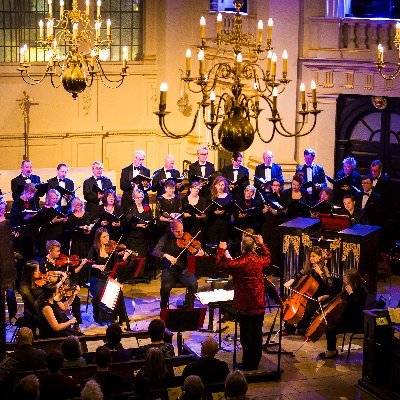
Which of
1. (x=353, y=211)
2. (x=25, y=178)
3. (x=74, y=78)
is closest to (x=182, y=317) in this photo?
(x=74, y=78)

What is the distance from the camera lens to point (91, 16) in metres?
17.6

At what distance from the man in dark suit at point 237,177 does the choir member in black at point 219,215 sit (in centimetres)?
26

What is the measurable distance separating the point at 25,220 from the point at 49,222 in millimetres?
322

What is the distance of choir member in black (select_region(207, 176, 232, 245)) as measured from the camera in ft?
42.6

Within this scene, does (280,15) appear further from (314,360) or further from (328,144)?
(314,360)

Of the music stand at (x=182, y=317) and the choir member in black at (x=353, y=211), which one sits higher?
the choir member in black at (x=353, y=211)

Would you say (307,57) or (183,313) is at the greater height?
(307,57)

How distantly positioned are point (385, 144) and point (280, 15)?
103 inches

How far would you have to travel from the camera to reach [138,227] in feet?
41.5

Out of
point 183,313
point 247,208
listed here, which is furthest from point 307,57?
point 183,313

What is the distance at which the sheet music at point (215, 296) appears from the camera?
995 centimetres

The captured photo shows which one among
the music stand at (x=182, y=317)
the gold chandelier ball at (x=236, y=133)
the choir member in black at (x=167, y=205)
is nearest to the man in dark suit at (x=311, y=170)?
the choir member in black at (x=167, y=205)

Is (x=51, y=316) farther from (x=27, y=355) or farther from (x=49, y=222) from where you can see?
(x=49, y=222)

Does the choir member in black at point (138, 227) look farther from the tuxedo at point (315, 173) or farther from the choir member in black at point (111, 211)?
the tuxedo at point (315, 173)
